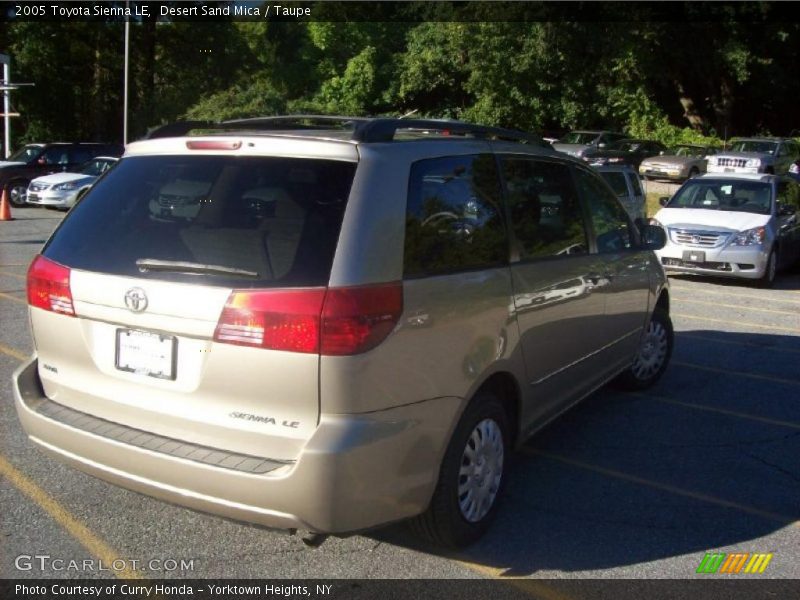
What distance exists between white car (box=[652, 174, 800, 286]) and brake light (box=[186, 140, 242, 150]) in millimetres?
9855

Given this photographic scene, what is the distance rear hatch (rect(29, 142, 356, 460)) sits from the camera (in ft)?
10.5

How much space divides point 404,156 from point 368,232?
1.61ft

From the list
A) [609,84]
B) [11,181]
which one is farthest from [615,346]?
[609,84]

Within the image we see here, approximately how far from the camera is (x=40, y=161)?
76.5 feet

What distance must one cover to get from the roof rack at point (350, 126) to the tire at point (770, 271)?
30.4 ft

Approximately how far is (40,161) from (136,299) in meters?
22.1

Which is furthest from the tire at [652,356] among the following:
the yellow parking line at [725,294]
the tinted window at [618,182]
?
the tinted window at [618,182]

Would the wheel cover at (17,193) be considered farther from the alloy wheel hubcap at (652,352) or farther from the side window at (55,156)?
the alloy wheel hubcap at (652,352)

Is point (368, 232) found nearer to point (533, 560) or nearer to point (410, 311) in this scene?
point (410, 311)

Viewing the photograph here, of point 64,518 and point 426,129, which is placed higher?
point 426,129

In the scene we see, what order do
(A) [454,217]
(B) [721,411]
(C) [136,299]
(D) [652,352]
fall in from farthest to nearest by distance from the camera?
(D) [652,352]
(B) [721,411]
(A) [454,217]
(C) [136,299]

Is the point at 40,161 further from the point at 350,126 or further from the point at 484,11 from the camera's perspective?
the point at 350,126

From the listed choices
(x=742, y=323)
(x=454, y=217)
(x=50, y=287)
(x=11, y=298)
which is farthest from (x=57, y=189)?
(x=454, y=217)

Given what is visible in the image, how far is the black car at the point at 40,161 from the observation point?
72.5 ft
